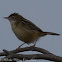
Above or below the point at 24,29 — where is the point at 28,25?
above

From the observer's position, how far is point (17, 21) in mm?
3994

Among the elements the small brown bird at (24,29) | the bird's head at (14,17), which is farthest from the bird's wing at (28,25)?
the bird's head at (14,17)

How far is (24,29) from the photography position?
12.4ft

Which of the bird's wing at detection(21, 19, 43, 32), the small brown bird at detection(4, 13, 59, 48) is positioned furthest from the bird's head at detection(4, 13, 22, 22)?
the bird's wing at detection(21, 19, 43, 32)

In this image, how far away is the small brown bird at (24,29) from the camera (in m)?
3.71

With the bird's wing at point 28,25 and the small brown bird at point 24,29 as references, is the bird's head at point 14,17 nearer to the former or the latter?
the small brown bird at point 24,29

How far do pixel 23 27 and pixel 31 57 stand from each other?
6.66 feet

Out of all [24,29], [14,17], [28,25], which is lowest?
→ [24,29]

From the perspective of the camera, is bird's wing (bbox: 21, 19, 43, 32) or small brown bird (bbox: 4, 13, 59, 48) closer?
small brown bird (bbox: 4, 13, 59, 48)

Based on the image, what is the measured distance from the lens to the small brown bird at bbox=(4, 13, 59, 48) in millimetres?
3714

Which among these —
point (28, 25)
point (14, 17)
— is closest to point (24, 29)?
point (28, 25)

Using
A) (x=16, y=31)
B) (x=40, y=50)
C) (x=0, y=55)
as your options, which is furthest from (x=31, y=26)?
(x=0, y=55)

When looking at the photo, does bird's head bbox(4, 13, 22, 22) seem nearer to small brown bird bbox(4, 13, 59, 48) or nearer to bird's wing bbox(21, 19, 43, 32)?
small brown bird bbox(4, 13, 59, 48)

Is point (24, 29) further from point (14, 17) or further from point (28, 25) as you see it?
point (14, 17)
